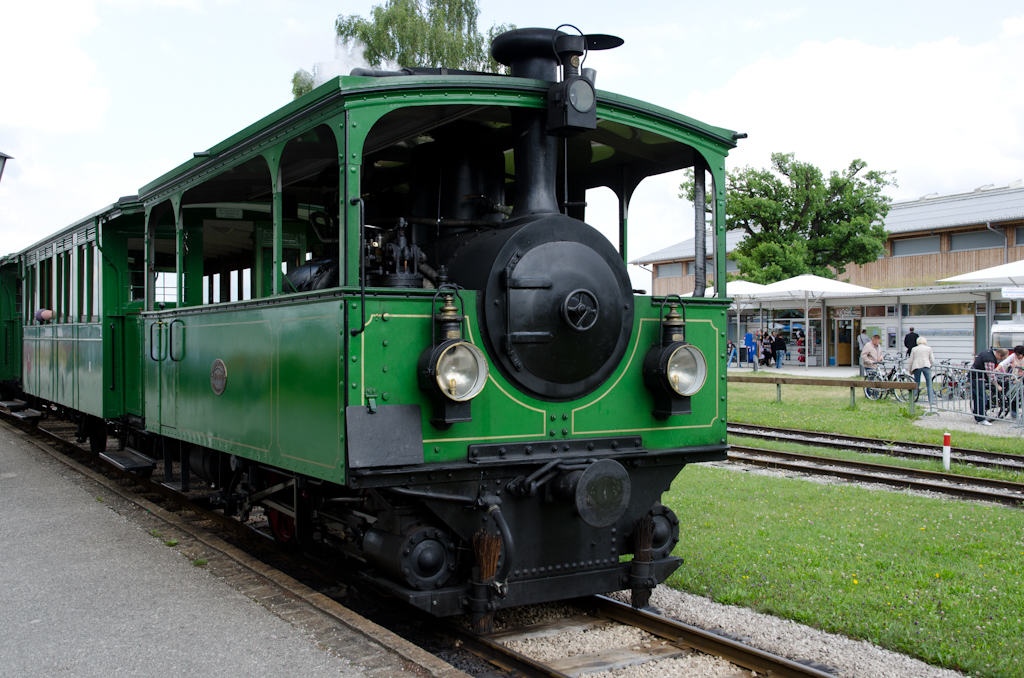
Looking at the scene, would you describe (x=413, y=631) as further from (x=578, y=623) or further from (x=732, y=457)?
(x=732, y=457)

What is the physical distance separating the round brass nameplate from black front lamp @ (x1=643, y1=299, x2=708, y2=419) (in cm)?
296

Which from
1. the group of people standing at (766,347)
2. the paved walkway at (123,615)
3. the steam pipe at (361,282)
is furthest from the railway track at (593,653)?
the group of people standing at (766,347)

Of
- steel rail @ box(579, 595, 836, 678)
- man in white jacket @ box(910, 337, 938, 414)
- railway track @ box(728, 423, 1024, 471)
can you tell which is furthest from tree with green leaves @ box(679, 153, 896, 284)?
steel rail @ box(579, 595, 836, 678)

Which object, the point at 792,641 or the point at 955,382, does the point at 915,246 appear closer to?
the point at 955,382

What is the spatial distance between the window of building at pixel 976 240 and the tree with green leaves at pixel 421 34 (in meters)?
17.8

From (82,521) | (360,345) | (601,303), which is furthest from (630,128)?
(82,521)

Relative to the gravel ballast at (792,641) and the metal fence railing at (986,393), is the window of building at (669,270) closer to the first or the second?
the metal fence railing at (986,393)

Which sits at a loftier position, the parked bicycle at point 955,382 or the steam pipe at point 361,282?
the steam pipe at point 361,282

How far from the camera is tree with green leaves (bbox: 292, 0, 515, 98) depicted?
28.3 meters

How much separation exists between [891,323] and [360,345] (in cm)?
2868

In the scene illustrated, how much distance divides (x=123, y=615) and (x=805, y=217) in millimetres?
28206

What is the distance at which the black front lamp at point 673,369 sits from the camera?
16.7ft

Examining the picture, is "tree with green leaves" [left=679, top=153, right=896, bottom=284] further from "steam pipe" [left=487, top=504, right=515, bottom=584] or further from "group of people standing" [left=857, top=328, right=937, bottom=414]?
"steam pipe" [left=487, top=504, right=515, bottom=584]

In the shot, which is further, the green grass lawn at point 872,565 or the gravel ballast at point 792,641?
the green grass lawn at point 872,565
